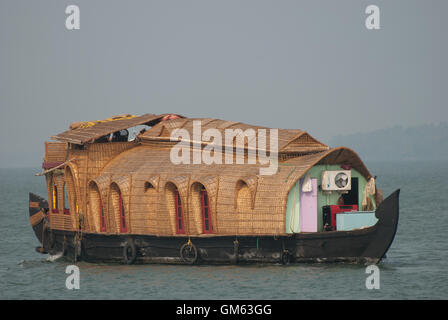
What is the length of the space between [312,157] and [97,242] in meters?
7.81

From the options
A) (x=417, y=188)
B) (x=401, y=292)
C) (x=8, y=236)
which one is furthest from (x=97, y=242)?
(x=417, y=188)

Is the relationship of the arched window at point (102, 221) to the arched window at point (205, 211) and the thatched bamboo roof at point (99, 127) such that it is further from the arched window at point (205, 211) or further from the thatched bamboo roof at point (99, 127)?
the arched window at point (205, 211)

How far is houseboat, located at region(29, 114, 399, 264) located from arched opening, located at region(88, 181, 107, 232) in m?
0.03

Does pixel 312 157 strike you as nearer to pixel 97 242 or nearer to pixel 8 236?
pixel 97 242

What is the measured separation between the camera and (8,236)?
147ft

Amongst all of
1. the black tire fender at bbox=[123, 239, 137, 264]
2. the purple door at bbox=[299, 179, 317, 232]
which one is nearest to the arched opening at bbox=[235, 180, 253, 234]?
the purple door at bbox=[299, 179, 317, 232]

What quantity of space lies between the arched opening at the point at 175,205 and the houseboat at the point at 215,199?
31 millimetres

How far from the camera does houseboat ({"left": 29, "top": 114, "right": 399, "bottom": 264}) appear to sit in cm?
2914

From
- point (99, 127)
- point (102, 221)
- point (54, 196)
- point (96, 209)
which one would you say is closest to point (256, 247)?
point (102, 221)

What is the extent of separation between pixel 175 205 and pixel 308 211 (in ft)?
13.8

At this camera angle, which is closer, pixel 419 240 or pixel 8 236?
pixel 419 240

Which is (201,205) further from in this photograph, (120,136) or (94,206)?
(120,136)

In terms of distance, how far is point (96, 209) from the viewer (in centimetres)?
3306

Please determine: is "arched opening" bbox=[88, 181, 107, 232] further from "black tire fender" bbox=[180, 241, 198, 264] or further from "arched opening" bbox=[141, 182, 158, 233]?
"black tire fender" bbox=[180, 241, 198, 264]
